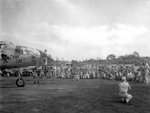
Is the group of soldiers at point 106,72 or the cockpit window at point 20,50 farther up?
the cockpit window at point 20,50

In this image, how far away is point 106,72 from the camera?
1257 inches

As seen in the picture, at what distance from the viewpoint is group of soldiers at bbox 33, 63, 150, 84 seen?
24.9 m

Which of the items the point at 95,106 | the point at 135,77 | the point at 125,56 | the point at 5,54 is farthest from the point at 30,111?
the point at 125,56

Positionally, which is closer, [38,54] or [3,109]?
[3,109]

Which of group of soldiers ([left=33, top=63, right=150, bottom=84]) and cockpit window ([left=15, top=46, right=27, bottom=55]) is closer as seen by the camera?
cockpit window ([left=15, top=46, right=27, bottom=55])

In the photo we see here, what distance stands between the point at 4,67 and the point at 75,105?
8.93m

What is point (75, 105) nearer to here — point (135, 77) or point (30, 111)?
point (30, 111)

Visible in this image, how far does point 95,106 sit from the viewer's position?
10.4 meters

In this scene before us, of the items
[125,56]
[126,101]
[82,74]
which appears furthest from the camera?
[125,56]

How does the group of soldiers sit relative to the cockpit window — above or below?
below

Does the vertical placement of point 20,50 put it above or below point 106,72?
above

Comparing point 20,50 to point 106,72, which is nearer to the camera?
point 20,50

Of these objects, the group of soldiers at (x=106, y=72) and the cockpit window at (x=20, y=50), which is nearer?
the cockpit window at (x=20, y=50)

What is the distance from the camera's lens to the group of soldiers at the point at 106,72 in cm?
2491
